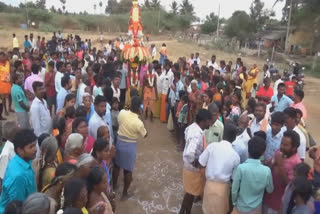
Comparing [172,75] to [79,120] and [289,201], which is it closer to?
[79,120]

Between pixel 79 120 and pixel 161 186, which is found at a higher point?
pixel 79 120

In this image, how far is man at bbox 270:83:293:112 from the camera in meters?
6.15

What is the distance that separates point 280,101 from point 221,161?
337 cm

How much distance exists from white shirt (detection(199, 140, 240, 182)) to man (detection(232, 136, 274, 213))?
28cm

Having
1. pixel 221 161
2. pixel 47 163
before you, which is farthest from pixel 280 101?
pixel 47 163

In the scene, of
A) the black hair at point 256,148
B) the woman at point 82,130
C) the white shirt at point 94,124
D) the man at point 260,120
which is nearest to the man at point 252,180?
the black hair at point 256,148

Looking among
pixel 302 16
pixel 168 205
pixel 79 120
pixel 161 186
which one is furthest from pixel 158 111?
pixel 302 16

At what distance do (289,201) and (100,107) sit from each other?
281 centimetres

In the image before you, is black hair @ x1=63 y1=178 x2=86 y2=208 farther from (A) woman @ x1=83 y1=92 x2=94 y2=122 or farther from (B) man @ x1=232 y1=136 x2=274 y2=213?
(A) woman @ x1=83 y1=92 x2=94 y2=122

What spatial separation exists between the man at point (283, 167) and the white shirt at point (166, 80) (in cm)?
488

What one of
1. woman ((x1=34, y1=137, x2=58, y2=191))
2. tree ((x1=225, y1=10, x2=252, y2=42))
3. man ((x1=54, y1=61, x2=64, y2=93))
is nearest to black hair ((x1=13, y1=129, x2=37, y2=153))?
woman ((x1=34, y1=137, x2=58, y2=191))

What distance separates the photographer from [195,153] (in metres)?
3.91

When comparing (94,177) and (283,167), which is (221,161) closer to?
(283,167)

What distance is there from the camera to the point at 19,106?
5.68 metres
